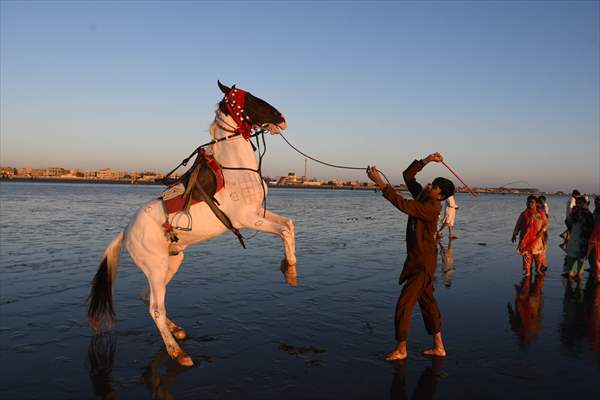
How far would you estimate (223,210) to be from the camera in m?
5.05

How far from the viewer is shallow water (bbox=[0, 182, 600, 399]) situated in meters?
4.63

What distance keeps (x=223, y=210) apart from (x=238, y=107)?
124 centimetres

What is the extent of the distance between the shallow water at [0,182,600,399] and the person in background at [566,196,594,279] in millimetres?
550

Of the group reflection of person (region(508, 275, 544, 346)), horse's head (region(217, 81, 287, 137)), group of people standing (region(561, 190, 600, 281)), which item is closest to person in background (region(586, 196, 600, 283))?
group of people standing (region(561, 190, 600, 281))

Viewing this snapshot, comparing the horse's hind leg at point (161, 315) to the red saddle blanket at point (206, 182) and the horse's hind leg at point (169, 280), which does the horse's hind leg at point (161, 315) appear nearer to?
the horse's hind leg at point (169, 280)

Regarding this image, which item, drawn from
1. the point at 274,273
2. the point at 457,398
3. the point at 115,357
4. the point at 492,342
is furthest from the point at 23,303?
the point at 492,342

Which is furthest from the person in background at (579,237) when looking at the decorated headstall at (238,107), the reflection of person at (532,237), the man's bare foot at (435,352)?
the decorated headstall at (238,107)

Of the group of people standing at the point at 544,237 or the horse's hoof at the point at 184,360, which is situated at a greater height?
the group of people standing at the point at 544,237

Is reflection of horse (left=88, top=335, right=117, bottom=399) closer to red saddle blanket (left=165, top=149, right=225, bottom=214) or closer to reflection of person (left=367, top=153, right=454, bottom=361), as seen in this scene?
red saddle blanket (left=165, top=149, right=225, bottom=214)

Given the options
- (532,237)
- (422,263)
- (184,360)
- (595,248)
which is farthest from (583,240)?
(184,360)

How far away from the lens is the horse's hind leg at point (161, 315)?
5.05 m

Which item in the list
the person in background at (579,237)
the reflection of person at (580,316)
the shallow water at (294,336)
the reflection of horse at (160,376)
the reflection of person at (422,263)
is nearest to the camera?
the reflection of horse at (160,376)

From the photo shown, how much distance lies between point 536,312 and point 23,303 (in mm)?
8538

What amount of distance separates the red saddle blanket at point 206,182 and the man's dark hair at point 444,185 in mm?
2553
